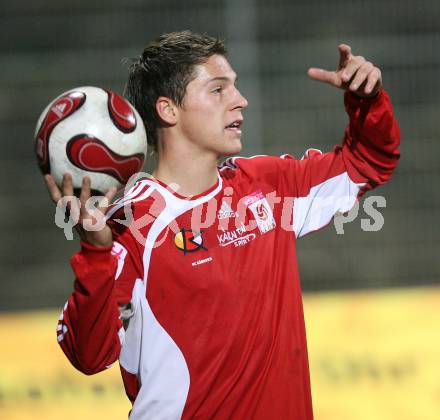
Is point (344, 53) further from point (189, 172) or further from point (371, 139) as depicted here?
point (189, 172)

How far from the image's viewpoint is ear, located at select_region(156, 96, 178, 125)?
3854 millimetres

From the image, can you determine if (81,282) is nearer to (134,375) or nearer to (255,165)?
(134,375)

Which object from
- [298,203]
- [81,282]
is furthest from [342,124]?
[81,282]

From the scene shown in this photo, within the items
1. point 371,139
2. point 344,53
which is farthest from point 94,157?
point 371,139

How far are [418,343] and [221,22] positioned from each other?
3418 millimetres

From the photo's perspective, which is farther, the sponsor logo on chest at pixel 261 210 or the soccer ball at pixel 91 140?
the sponsor logo on chest at pixel 261 210

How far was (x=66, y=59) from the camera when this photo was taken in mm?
8172

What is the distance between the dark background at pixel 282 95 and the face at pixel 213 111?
4161 mm

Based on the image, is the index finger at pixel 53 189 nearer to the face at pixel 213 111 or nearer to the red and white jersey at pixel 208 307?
the red and white jersey at pixel 208 307

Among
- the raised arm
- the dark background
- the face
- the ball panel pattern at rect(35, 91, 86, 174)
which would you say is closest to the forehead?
the face

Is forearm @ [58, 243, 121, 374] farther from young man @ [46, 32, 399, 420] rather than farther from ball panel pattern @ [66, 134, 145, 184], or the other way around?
ball panel pattern @ [66, 134, 145, 184]

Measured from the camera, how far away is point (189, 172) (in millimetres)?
3764

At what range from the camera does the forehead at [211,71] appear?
3.81 m

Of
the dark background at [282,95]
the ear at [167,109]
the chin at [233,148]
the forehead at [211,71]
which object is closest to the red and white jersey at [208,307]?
the chin at [233,148]
